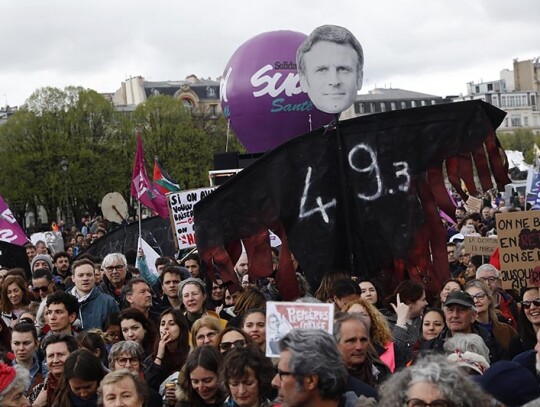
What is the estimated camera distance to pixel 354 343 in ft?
20.8

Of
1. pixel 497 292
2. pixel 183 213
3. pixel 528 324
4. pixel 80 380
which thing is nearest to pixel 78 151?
pixel 183 213

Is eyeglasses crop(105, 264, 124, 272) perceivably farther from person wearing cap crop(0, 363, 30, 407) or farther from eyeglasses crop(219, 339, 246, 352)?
person wearing cap crop(0, 363, 30, 407)

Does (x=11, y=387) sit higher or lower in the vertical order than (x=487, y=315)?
higher

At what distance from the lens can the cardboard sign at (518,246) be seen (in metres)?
9.83

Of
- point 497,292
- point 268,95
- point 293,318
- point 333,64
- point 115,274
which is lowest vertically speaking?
point 497,292

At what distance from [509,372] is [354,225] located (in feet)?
13.9

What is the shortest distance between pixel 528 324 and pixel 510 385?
11.2ft

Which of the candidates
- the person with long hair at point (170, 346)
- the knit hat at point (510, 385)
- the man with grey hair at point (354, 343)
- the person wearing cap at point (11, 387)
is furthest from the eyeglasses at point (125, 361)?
the knit hat at point (510, 385)

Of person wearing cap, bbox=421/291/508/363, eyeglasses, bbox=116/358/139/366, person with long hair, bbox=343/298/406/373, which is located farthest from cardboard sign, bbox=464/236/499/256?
eyeglasses, bbox=116/358/139/366

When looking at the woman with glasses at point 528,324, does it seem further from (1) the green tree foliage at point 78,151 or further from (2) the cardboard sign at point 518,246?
(1) the green tree foliage at point 78,151

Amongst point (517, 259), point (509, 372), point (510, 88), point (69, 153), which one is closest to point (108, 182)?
point (69, 153)

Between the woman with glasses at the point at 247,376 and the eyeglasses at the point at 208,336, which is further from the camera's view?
the eyeglasses at the point at 208,336

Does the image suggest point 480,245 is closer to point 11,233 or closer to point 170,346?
point 170,346

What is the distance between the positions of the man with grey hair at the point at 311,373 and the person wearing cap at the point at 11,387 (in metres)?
1.92
